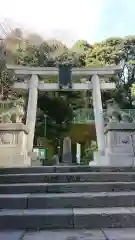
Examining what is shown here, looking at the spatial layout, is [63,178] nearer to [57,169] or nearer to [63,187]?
[63,187]

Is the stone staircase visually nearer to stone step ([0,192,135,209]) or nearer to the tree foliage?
stone step ([0,192,135,209])

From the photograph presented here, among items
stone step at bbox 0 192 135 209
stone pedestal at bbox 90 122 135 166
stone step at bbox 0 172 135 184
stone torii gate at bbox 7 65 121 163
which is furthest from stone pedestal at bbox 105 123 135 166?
stone torii gate at bbox 7 65 121 163

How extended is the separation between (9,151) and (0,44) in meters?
12.9

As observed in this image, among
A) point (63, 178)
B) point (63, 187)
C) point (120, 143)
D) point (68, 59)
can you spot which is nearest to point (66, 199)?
point (63, 187)

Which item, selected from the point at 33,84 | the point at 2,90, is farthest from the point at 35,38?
the point at 33,84

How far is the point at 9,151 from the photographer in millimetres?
9625

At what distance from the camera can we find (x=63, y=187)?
5199 millimetres

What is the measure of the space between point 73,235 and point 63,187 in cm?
159

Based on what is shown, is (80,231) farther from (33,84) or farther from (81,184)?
(33,84)

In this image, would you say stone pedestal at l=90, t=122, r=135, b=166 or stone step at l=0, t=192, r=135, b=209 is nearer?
stone step at l=0, t=192, r=135, b=209

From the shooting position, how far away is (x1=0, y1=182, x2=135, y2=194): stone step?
5.15 m

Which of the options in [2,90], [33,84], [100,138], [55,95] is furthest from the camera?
[55,95]

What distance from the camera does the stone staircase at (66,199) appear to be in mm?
4047

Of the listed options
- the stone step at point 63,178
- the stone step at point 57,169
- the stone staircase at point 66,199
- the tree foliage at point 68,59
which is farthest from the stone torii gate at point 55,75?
the stone step at point 63,178
